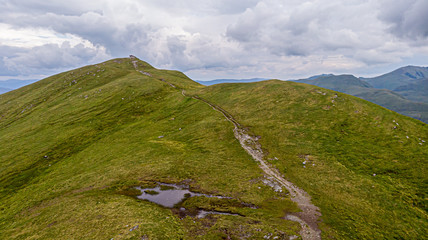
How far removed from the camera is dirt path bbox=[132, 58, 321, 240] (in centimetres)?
2570

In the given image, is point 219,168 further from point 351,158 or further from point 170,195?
point 351,158

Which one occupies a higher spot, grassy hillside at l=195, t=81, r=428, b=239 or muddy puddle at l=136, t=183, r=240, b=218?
grassy hillside at l=195, t=81, r=428, b=239

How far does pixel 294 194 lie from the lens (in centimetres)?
3416

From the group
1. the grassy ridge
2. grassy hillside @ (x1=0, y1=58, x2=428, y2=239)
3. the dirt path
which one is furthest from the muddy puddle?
the dirt path

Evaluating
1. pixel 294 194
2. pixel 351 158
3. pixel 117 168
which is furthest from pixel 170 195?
pixel 351 158

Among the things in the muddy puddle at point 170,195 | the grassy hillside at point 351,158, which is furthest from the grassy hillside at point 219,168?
the muddy puddle at point 170,195

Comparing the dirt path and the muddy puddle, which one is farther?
the muddy puddle

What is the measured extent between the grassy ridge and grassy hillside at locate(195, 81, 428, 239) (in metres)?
8.23

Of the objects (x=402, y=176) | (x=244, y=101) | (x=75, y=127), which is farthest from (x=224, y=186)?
(x=75, y=127)

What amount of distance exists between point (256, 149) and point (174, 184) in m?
24.5

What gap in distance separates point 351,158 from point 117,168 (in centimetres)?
5980

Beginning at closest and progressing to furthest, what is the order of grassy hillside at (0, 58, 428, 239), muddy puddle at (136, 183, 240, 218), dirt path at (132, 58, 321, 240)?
1. dirt path at (132, 58, 321, 240)
2. grassy hillside at (0, 58, 428, 239)
3. muddy puddle at (136, 183, 240, 218)

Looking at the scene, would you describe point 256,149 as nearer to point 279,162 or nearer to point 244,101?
point 279,162

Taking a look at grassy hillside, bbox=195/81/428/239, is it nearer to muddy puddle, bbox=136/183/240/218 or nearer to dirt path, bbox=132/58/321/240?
dirt path, bbox=132/58/321/240
